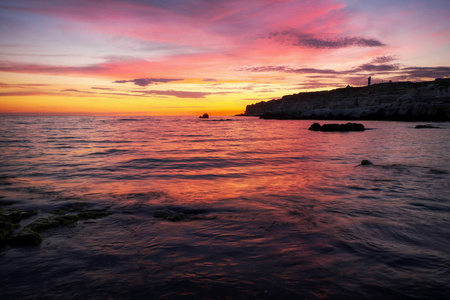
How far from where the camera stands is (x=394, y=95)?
7481cm

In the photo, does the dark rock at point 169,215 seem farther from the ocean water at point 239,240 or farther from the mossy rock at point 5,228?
the mossy rock at point 5,228

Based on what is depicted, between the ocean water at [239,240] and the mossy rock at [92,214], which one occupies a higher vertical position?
the mossy rock at [92,214]

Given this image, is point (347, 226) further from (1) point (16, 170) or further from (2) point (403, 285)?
(1) point (16, 170)

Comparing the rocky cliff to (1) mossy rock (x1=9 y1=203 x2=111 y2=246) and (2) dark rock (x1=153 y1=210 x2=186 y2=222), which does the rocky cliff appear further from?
(1) mossy rock (x1=9 y1=203 x2=111 y2=246)

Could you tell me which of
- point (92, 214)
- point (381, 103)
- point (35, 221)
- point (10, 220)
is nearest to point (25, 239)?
point (35, 221)

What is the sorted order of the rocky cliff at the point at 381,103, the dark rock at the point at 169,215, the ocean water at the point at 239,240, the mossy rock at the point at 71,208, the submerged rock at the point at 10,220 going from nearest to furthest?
the ocean water at the point at 239,240 → the submerged rock at the point at 10,220 → the dark rock at the point at 169,215 → the mossy rock at the point at 71,208 → the rocky cliff at the point at 381,103

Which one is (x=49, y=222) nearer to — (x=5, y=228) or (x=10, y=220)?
(x=5, y=228)

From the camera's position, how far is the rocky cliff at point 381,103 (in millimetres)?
56625

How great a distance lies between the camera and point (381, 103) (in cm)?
7700

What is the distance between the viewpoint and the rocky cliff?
2229 inches

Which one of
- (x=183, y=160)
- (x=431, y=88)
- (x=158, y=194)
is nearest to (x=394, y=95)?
(x=431, y=88)

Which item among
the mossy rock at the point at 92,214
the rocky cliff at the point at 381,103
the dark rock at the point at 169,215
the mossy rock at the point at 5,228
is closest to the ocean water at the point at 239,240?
the dark rock at the point at 169,215

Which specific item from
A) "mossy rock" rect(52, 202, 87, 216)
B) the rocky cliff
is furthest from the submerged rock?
the rocky cliff

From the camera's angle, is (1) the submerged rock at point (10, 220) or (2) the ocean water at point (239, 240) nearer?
(2) the ocean water at point (239, 240)
